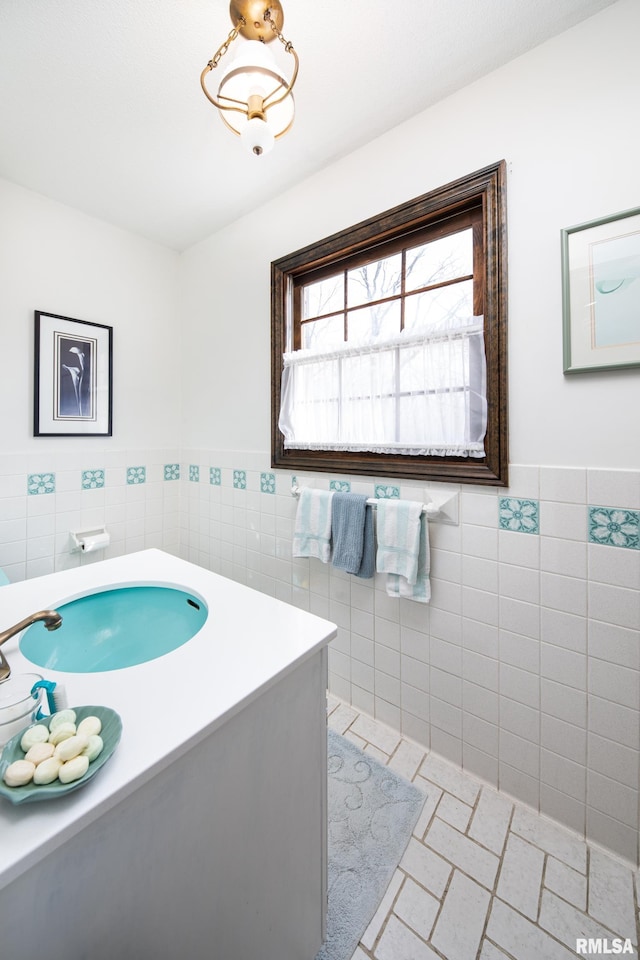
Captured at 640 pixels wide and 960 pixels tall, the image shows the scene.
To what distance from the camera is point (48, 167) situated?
69.3 inches

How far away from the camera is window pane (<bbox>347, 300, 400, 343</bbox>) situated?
158 cm

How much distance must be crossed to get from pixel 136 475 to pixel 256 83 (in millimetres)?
2016

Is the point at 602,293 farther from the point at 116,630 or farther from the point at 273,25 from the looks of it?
the point at 116,630

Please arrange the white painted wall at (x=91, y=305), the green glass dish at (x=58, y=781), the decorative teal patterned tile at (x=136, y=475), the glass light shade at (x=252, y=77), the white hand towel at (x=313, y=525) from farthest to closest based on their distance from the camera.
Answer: the decorative teal patterned tile at (x=136, y=475)
the white painted wall at (x=91, y=305)
the white hand towel at (x=313, y=525)
the glass light shade at (x=252, y=77)
the green glass dish at (x=58, y=781)

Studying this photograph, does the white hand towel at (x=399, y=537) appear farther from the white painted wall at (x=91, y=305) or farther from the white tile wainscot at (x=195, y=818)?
the white painted wall at (x=91, y=305)

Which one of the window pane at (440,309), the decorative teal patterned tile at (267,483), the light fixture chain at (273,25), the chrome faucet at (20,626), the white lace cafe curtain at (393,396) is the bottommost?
the chrome faucet at (20,626)

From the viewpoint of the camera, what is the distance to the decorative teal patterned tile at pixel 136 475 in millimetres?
2365

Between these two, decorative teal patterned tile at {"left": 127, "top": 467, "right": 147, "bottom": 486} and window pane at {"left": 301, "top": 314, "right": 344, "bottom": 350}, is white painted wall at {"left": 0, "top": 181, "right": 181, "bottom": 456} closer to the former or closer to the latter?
decorative teal patterned tile at {"left": 127, "top": 467, "right": 147, "bottom": 486}

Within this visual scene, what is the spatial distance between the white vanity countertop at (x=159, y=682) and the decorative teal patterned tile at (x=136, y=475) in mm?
1200

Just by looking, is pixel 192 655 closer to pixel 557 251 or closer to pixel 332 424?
pixel 332 424

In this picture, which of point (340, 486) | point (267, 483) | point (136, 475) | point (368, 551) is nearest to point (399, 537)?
point (368, 551)

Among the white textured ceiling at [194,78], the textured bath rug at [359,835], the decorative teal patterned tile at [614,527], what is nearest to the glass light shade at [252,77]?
the white textured ceiling at [194,78]

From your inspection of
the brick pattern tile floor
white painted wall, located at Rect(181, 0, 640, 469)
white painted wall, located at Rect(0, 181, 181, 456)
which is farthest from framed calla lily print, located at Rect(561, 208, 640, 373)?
white painted wall, located at Rect(0, 181, 181, 456)

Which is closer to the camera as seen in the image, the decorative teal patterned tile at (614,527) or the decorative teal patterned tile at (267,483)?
the decorative teal patterned tile at (614,527)
